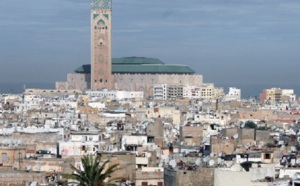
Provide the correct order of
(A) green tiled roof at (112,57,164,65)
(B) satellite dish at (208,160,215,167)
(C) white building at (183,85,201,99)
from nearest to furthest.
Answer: (B) satellite dish at (208,160,215,167) < (C) white building at (183,85,201,99) < (A) green tiled roof at (112,57,164,65)

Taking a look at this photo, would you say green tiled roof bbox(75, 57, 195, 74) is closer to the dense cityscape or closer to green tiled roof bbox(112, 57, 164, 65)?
green tiled roof bbox(112, 57, 164, 65)

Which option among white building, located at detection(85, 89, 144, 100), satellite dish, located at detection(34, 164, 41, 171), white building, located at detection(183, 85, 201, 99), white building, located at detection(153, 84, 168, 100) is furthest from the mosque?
satellite dish, located at detection(34, 164, 41, 171)

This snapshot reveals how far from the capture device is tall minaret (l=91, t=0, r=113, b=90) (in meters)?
159

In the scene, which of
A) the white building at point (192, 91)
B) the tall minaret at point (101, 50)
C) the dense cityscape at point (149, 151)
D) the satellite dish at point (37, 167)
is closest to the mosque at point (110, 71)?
the tall minaret at point (101, 50)

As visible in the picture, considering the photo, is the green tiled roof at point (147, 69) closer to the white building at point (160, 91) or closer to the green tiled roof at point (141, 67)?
the green tiled roof at point (141, 67)

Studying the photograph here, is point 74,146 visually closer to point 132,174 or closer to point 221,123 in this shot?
point 132,174

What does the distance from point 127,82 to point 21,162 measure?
434 ft

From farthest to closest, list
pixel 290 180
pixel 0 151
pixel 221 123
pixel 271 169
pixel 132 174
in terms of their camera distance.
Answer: pixel 221 123 < pixel 0 151 < pixel 132 174 < pixel 271 169 < pixel 290 180

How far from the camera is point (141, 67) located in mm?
168875

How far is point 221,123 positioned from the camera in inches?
2795

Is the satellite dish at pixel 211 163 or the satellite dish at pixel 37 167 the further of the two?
the satellite dish at pixel 37 167

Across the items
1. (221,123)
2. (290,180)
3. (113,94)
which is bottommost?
(290,180)

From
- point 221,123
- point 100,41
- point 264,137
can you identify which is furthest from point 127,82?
point 264,137

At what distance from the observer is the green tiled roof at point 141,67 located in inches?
6609
